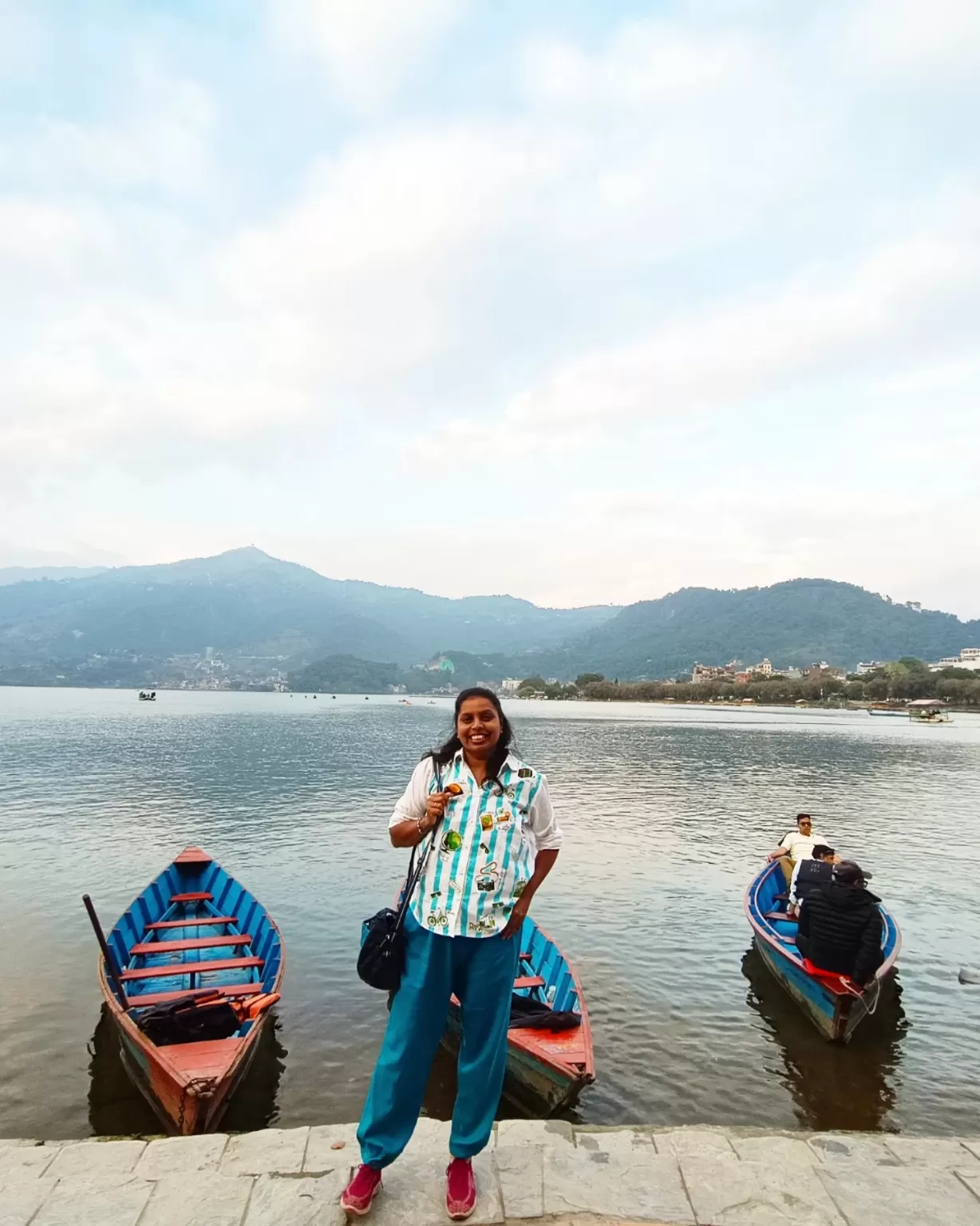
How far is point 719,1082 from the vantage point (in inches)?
405

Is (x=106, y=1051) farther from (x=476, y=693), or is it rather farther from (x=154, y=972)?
(x=476, y=693)

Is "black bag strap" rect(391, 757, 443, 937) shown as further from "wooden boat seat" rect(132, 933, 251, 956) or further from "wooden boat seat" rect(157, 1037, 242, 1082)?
"wooden boat seat" rect(132, 933, 251, 956)

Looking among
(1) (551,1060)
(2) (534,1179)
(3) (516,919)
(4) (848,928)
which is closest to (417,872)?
(3) (516,919)

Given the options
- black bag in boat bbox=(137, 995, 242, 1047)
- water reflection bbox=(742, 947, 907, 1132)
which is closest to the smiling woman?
black bag in boat bbox=(137, 995, 242, 1047)

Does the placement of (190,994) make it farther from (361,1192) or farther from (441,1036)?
(441,1036)

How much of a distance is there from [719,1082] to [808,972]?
2243 mm

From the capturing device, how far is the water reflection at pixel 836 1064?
9570 millimetres

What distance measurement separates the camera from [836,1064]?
35.6 ft

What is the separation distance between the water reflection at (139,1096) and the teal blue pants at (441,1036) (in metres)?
5.46

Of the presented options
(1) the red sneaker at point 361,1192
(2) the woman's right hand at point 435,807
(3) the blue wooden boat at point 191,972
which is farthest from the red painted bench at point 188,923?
(2) the woman's right hand at point 435,807

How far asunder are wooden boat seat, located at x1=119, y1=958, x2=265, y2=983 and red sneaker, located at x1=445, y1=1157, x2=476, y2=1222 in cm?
726

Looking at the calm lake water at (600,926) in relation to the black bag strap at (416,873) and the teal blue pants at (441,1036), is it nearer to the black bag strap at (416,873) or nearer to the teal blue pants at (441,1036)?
the teal blue pants at (441,1036)

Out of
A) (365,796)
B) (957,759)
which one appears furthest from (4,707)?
(957,759)

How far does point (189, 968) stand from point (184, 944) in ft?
5.34
